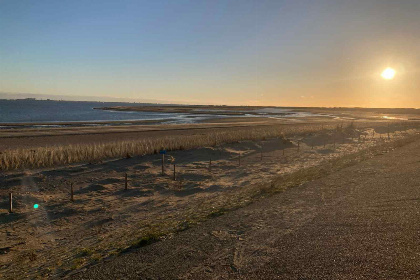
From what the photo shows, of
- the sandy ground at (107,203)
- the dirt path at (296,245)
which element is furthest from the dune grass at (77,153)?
the dirt path at (296,245)

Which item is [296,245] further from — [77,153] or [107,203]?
[77,153]

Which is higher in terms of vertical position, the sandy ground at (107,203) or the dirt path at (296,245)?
the dirt path at (296,245)

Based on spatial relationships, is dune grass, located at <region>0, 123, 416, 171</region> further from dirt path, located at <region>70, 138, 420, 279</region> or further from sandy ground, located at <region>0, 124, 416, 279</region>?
dirt path, located at <region>70, 138, 420, 279</region>

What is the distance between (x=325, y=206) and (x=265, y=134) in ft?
86.4

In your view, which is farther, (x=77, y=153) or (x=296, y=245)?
(x=77, y=153)

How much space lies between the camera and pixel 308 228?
824cm

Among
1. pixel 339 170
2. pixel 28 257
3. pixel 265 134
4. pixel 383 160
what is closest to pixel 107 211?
pixel 28 257

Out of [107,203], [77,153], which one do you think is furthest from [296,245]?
[77,153]

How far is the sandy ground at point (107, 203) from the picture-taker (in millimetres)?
8143

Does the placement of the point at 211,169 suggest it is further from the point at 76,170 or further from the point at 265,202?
the point at 265,202

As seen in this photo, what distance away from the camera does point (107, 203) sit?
1295 cm

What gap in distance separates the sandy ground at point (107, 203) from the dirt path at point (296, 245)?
1116 millimetres

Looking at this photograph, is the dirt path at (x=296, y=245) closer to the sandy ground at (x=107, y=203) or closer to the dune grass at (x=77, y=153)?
the sandy ground at (x=107, y=203)

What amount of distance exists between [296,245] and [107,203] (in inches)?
329
